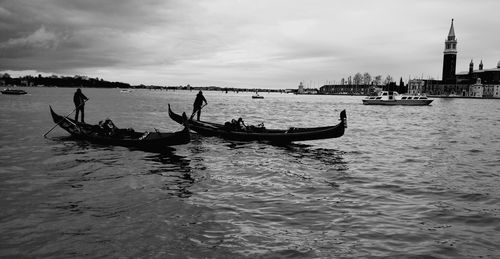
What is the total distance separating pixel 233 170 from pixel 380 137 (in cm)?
1634

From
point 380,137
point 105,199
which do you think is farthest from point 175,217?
point 380,137

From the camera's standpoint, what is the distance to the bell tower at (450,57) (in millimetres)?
168000

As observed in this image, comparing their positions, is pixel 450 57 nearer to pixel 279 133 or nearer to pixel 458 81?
pixel 458 81

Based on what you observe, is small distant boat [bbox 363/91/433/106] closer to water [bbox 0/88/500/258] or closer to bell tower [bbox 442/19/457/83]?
water [bbox 0/88/500/258]

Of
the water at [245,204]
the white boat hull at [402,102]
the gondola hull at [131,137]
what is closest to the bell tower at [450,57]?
the white boat hull at [402,102]

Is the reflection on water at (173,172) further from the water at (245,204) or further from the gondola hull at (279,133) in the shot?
the gondola hull at (279,133)

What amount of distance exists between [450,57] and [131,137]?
18238 cm

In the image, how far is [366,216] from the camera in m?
9.34

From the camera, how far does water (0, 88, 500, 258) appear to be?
7.50 meters

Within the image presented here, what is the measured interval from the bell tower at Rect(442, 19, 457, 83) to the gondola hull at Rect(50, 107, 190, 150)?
17786 centimetres

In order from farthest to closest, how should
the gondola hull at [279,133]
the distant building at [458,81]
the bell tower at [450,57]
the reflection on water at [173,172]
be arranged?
the distant building at [458,81], the bell tower at [450,57], the gondola hull at [279,133], the reflection on water at [173,172]

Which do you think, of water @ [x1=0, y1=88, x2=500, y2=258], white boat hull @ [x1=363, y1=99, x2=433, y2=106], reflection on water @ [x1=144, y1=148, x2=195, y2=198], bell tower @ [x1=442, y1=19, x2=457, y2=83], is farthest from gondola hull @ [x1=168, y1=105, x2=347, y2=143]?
bell tower @ [x1=442, y1=19, x2=457, y2=83]

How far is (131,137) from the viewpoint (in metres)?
19.4

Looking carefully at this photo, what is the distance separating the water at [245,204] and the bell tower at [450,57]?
171m
